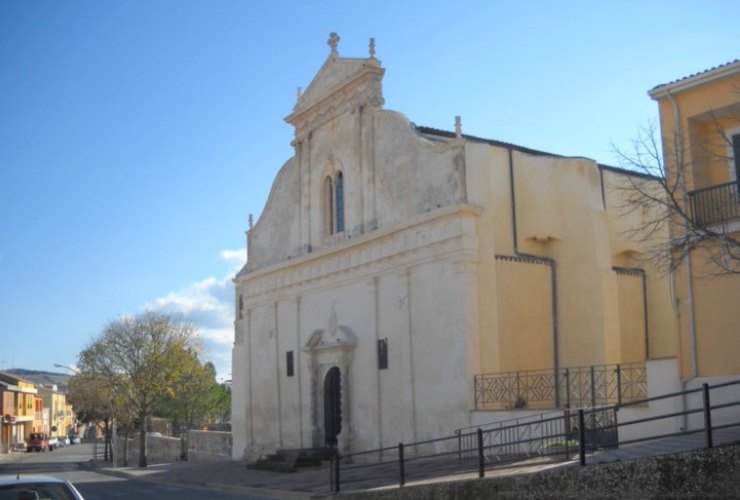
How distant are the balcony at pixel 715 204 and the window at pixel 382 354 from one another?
12.1 m

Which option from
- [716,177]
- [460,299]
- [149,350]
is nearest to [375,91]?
[460,299]

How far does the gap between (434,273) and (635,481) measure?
44.4ft

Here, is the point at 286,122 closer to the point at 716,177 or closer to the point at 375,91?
the point at 375,91

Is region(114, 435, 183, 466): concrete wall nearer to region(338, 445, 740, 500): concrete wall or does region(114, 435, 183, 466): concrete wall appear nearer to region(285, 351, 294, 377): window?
region(285, 351, 294, 377): window

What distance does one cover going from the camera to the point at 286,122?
34219 millimetres

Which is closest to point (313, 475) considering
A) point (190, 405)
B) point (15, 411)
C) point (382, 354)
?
point (382, 354)

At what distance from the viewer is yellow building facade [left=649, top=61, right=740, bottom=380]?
17.3 meters

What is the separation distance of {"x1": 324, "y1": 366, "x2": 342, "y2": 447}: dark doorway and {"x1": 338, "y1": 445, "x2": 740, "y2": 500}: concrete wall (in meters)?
15.0

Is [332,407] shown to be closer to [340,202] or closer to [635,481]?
[340,202]

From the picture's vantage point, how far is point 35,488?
375 inches

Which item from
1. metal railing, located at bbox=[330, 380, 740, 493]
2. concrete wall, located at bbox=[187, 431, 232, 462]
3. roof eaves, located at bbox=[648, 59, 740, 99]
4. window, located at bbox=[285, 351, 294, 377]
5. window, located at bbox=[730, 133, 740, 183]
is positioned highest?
roof eaves, located at bbox=[648, 59, 740, 99]

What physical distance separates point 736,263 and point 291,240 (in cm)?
1954

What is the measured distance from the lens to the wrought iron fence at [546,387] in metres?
22.9

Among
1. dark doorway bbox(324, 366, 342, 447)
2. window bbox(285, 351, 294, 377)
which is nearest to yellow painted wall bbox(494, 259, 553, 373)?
dark doorway bbox(324, 366, 342, 447)
